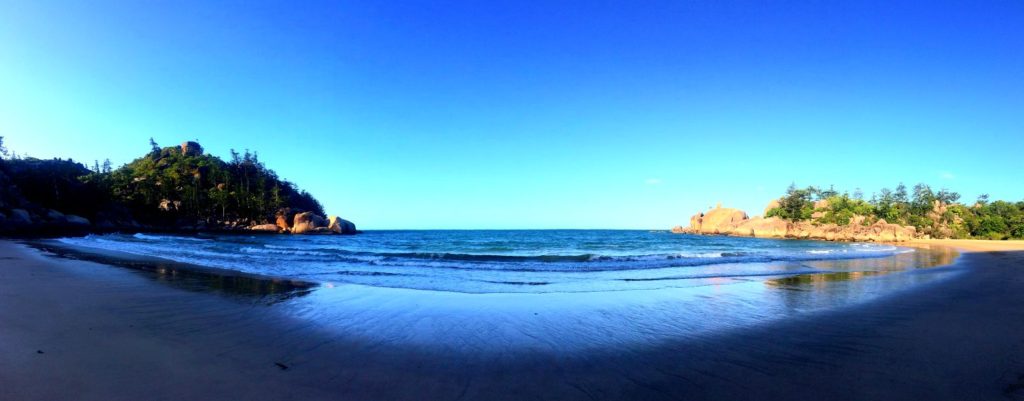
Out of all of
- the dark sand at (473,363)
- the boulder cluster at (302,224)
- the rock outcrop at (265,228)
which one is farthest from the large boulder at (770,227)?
the rock outcrop at (265,228)

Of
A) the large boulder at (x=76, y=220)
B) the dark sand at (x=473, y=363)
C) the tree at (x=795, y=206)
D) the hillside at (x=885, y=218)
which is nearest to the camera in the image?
the dark sand at (x=473, y=363)

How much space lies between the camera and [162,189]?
77125 millimetres

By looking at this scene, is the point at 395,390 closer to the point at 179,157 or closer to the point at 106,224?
the point at 106,224

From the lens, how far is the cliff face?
240ft

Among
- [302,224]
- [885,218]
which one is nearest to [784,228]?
[885,218]

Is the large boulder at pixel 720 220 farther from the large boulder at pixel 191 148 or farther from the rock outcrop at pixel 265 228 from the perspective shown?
the large boulder at pixel 191 148

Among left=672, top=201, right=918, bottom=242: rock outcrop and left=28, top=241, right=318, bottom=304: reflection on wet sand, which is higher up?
left=672, top=201, right=918, bottom=242: rock outcrop

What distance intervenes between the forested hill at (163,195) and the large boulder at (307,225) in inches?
7.2

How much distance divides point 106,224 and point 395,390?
8740 cm

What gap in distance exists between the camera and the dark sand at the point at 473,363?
330 centimetres

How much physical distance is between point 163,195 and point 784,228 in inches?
5323

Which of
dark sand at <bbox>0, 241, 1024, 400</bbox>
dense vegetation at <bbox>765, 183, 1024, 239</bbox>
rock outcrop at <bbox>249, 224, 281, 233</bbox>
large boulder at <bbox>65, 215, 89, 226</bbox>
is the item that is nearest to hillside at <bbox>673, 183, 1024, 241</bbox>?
dense vegetation at <bbox>765, 183, 1024, 239</bbox>

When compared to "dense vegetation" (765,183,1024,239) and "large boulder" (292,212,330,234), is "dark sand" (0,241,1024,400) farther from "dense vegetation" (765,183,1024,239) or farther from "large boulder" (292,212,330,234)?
"dense vegetation" (765,183,1024,239)

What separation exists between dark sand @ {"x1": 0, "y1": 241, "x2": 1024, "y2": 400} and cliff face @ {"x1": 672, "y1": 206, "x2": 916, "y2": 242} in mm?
89842
